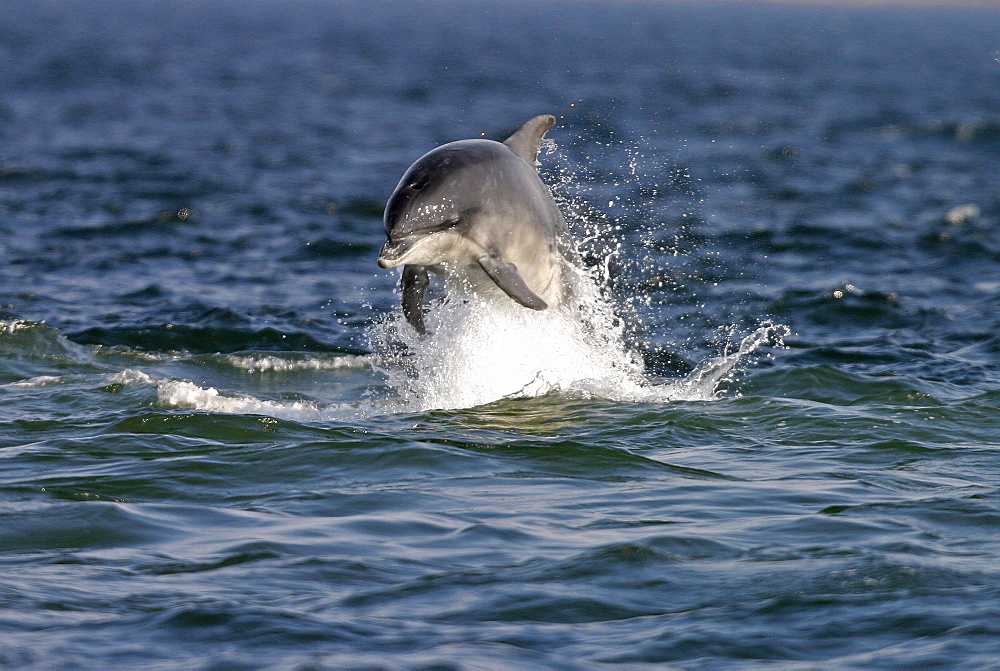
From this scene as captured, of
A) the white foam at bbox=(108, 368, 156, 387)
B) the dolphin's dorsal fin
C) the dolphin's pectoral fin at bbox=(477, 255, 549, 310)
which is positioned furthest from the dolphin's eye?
the white foam at bbox=(108, 368, 156, 387)

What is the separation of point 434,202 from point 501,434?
1.72 meters

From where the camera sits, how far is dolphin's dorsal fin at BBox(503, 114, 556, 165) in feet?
35.4

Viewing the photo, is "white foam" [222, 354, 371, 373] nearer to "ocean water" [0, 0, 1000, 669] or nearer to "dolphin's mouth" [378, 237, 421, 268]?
"ocean water" [0, 0, 1000, 669]

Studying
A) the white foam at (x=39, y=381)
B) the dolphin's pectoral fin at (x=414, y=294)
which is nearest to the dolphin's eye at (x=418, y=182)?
the dolphin's pectoral fin at (x=414, y=294)

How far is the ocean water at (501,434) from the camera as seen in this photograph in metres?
6.47

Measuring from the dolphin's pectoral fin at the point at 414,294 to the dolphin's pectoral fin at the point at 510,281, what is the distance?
0.71 metres

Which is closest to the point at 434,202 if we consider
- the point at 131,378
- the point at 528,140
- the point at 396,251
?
the point at 396,251

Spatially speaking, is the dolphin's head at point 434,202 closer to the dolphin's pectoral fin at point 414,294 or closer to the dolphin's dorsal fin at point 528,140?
the dolphin's pectoral fin at point 414,294

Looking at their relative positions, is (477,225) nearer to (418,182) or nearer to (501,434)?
(418,182)

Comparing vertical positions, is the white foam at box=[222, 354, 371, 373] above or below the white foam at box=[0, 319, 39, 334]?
below

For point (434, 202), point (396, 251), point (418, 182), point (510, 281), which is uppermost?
point (418, 182)

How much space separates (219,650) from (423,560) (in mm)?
1405

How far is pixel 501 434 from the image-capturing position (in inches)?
388

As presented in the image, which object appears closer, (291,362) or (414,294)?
(414,294)
